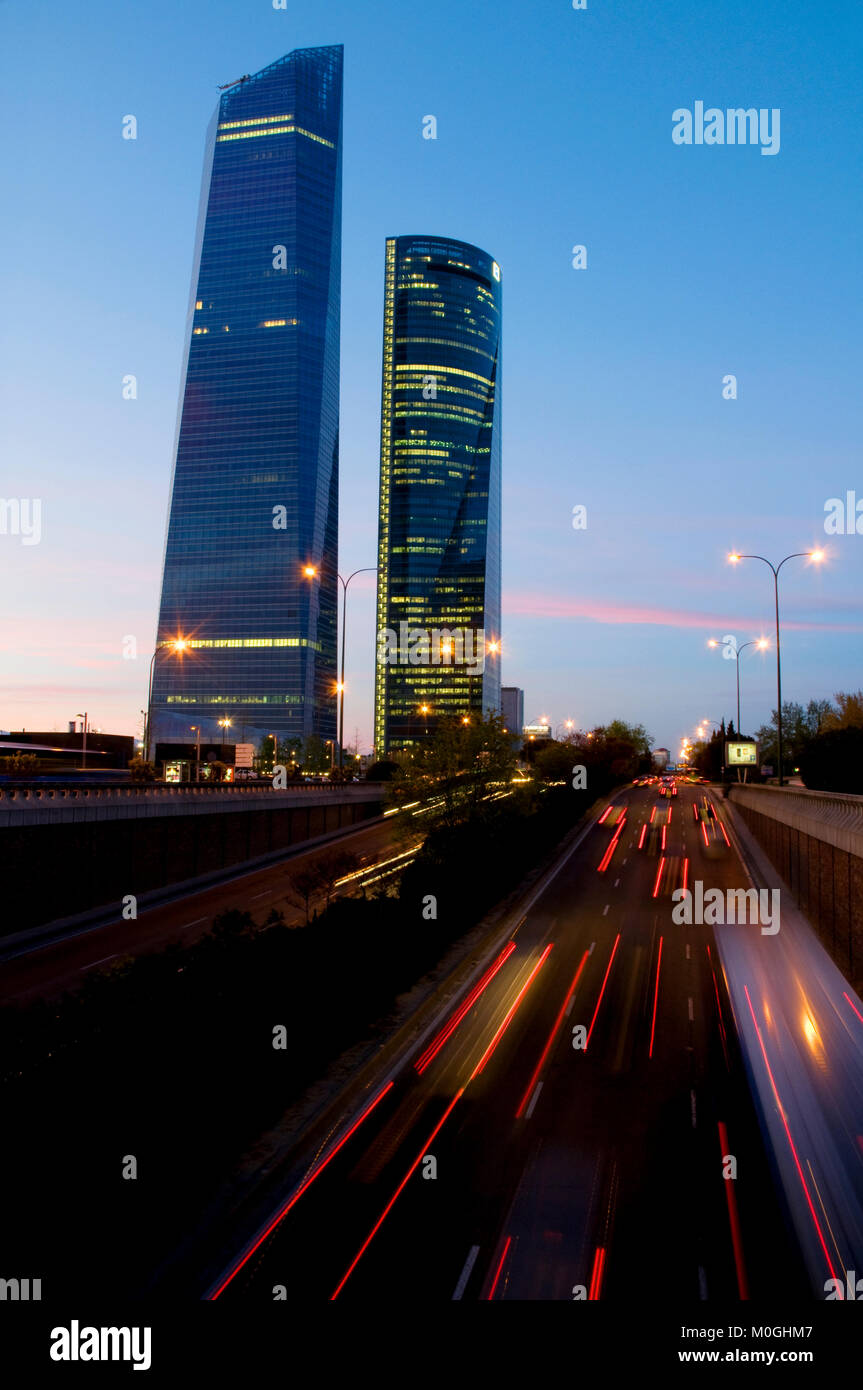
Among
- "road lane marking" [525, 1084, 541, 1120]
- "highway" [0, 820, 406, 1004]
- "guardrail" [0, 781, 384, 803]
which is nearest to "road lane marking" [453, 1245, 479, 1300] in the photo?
"road lane marking" [525, 1084, 541, 1120]


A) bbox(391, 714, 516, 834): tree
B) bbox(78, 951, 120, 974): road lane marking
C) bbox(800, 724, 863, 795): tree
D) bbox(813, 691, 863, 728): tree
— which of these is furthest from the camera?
bbox(813, 691, 863, 728): tree

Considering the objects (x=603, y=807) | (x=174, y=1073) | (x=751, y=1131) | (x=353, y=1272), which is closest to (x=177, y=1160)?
(x=174, y=1073)

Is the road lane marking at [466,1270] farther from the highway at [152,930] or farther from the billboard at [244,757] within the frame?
the billboard at [244,757]

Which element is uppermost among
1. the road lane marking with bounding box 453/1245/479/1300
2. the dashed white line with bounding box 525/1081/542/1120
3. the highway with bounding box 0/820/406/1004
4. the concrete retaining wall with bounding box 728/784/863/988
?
the concrete retaining wall with bounding box 728/784/863/988

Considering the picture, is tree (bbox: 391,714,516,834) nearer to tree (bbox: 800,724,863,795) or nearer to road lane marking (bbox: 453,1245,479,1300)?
tree (bbox: 800,724,863,795)

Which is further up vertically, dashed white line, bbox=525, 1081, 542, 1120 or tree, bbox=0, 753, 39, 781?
tree, bbox=0, 753, 39, 781

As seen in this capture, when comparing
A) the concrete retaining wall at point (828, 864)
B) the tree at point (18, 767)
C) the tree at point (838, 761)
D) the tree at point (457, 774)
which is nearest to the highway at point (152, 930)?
the tree at point (457, 774)

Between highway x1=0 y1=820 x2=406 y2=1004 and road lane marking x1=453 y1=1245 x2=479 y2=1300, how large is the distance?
34.8ft

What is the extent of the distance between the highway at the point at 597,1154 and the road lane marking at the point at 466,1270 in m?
0.03

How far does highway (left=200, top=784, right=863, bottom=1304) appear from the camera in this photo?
35.3ft

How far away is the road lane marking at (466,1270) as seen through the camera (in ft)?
33.6

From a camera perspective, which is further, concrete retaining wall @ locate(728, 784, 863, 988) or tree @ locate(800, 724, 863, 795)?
tree @ locate(800, 724, 863, 795)

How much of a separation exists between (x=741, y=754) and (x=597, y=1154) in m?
90.8

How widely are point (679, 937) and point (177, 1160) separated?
23.4 meters
